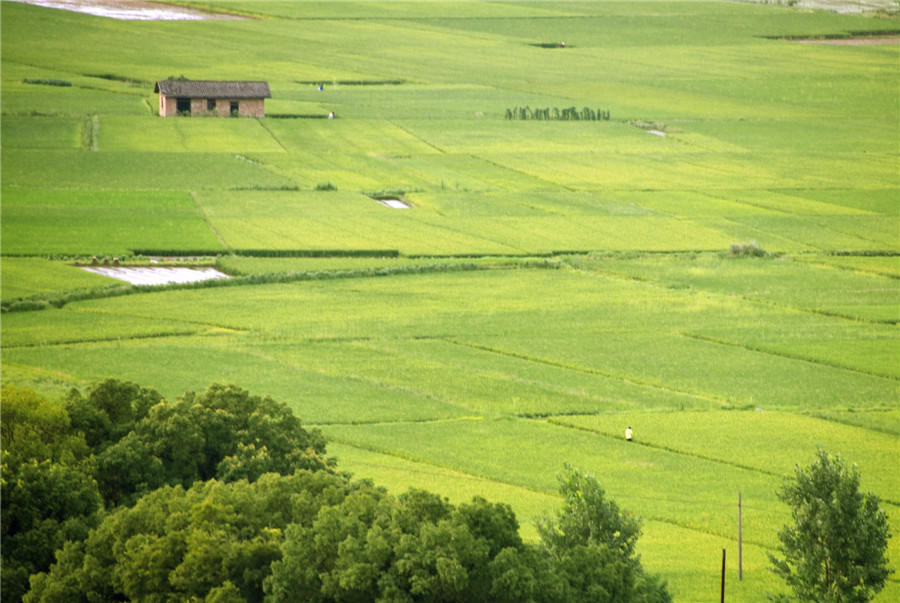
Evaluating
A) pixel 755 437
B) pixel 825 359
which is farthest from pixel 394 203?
pixel 755 437

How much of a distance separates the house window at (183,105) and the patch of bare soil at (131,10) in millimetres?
56902

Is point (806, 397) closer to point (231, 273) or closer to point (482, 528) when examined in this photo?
point (482, 528)

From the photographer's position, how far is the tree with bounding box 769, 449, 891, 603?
24.5 metres

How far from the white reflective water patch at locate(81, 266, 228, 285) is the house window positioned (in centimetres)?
4883

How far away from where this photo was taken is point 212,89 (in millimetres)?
108188

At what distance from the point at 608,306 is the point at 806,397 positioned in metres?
13.9

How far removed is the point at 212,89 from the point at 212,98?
0.77 m

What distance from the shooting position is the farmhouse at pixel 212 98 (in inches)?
4220

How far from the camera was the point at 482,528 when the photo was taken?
2084 cm

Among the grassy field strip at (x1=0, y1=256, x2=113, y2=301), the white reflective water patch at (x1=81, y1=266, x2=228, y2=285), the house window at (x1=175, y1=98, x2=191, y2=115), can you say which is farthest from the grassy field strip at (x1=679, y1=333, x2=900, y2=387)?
the house window at (x1=175, y1=98, x2=191, y2=115)

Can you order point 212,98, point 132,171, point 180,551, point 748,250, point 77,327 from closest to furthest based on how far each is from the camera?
point 180,551
point 77,327
point 748,250
point 132,171
point 212,98

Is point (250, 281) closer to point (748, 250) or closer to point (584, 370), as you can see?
point (584, 370)

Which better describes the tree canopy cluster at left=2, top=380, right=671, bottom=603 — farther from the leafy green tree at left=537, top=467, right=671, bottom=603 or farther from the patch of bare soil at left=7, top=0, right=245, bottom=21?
the patch of bare soil at left=7, top=0, right=245, bottom=21

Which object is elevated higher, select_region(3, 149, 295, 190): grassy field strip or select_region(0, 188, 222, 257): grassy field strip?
select_region(3, 149, 295, 190): grassy field strip
